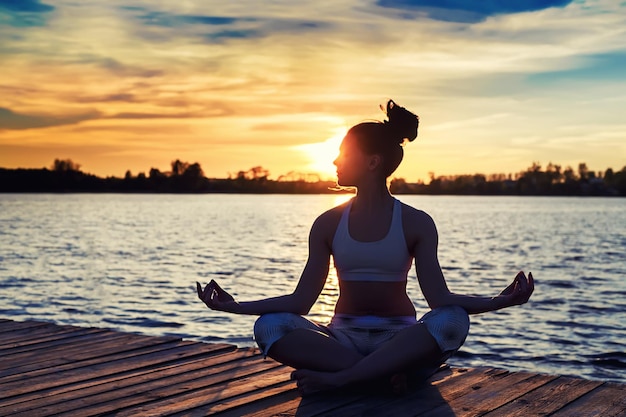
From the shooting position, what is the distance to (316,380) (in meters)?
4.89

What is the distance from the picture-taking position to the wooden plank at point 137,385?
4.72m

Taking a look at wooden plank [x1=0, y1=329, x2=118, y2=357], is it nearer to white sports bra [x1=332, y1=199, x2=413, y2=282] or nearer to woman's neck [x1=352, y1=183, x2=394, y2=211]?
white sports bra [x1=332, y1=199, x2=413, y2=282]

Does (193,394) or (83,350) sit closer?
(193,394)

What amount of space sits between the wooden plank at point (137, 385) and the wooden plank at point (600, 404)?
2346 mm

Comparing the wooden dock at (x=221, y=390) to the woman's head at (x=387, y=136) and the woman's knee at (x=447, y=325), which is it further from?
the woman's head at (x=387, y=136)

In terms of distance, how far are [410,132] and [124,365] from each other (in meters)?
3.06

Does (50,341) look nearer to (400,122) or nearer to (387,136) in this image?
(387,136)

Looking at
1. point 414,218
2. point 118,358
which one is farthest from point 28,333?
point 414,218

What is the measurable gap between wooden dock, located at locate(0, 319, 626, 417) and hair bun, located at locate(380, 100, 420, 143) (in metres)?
1.76

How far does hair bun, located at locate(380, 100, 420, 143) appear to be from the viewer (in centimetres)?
463

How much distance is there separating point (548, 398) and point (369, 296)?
143cm

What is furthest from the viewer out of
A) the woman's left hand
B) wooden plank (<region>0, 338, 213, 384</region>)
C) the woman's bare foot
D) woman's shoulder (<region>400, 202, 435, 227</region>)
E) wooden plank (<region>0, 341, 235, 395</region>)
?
wooden plank (<region>0, 338, 213, 384</region>)

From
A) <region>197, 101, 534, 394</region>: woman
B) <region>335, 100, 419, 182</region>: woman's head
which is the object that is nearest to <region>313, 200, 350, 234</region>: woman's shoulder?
<region>197, 101, 534, 394</region>: woman

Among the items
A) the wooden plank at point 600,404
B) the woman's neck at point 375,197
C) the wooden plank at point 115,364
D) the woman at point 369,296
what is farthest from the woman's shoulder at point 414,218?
the wooden plank at point 115,364
